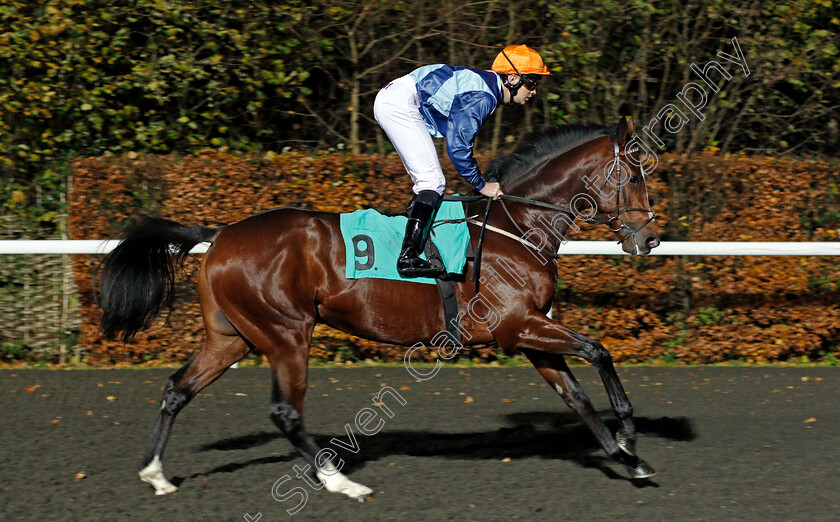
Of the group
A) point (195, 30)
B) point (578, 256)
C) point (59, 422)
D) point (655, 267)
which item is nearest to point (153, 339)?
point (59, 422)

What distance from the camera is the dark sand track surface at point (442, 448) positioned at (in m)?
3.88

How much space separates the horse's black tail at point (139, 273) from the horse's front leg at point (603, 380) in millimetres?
1765

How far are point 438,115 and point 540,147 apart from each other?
0.61m

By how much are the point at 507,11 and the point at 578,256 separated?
3078mm

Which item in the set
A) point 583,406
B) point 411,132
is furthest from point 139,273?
point 583,406

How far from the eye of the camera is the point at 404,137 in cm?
442

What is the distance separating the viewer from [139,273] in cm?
452

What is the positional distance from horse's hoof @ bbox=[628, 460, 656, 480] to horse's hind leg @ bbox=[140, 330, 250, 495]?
2053 mm

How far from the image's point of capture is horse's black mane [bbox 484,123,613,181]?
15.1ft

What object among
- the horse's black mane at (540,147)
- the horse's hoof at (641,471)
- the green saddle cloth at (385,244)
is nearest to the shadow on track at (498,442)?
the horse's hoof at (641,471)

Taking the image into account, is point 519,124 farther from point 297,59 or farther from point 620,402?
point 620,402

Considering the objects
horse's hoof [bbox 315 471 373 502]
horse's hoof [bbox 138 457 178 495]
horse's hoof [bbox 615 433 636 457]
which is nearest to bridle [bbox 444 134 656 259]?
horse's hoof [bbox 615 433 636 457]

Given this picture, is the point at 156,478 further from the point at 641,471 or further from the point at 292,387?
the point at 641,471

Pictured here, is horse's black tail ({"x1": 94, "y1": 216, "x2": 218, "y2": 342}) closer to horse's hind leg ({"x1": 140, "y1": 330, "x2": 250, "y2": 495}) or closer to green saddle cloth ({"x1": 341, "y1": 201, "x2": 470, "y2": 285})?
horse's hind leg ({"x1": 140, "y1": 330, "x2": 250, "y2": 495})
